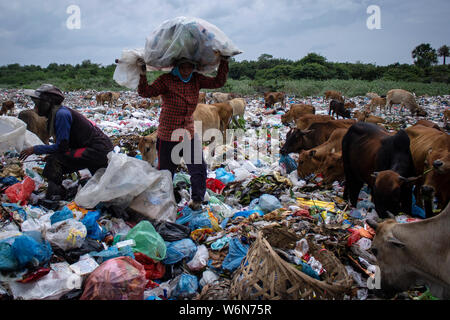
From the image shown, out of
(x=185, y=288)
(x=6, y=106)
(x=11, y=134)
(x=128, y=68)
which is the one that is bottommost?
(x=185, y=288)

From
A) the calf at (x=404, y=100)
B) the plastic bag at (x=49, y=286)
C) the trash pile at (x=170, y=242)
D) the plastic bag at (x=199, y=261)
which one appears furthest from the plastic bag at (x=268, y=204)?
the calf at (x=404, y=100)

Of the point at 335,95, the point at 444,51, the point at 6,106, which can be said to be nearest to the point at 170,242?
the point at 6,106

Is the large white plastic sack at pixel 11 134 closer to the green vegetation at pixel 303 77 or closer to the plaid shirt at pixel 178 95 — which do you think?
the plaid shirt at pixel 178 95

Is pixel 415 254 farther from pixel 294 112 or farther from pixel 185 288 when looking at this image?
pixel 294 112

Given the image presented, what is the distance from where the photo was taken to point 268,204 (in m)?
4.06

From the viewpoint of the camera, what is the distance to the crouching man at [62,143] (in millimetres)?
3686

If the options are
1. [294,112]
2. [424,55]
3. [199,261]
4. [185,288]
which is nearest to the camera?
[185,288]

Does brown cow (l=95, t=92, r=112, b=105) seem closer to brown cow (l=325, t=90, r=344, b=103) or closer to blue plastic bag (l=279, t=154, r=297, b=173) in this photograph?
brown cow (l=325, t=90, r=344, b=103)

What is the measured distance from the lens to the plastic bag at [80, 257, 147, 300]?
221 cm

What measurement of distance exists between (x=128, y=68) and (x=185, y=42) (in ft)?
2.31

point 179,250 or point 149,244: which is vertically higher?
point 149,244

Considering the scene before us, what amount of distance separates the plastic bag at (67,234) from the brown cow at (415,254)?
2.56 m

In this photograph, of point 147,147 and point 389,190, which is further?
point 147,147

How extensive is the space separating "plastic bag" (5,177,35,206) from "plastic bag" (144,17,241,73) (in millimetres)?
2360
